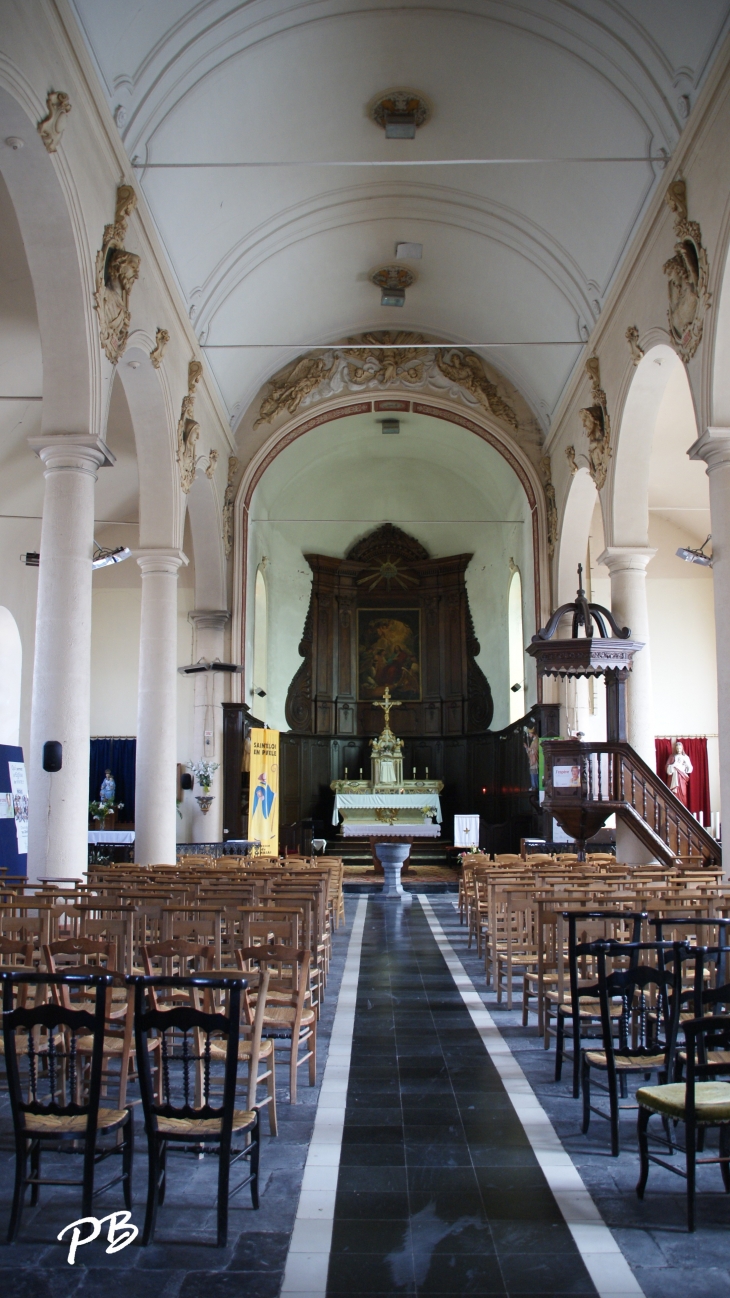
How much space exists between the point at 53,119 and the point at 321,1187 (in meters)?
8.41

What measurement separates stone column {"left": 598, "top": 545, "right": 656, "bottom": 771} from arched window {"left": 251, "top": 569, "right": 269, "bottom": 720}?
855 centimetres

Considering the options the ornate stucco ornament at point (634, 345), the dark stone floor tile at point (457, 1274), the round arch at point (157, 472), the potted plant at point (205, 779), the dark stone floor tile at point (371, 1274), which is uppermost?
the ornate stucco ornament at point (634, 345)

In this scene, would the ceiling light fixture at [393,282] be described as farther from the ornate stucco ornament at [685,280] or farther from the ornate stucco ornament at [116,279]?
the ornate stucco ornament at [116,279]

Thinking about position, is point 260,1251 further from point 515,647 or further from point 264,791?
point 515,647

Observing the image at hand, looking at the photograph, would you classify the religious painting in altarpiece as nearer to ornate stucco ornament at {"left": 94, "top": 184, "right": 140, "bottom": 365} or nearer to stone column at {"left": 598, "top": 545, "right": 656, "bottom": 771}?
stone column at {"left": 598, "top": 545, "right": 656, "bottom": 771}

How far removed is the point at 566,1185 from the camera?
4.00 metres

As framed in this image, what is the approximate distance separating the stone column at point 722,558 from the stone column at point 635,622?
13.4 feet

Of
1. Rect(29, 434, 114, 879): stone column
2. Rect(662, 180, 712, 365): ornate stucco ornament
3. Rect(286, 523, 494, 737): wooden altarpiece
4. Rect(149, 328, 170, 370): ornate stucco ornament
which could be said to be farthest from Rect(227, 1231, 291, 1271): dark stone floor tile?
Rect(286, 523, 494, 737): wooden altarpiece

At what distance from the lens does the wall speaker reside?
9.25 m

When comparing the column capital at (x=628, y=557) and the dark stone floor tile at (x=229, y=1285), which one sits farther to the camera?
the column capital at (x=628, y=557)

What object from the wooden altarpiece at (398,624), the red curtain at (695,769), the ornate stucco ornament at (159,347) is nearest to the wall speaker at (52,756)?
the ornate stucco ornament at (159,347)

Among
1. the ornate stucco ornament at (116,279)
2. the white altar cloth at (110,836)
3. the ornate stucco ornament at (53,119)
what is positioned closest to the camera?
the ornate stucco ornament at (53,119)

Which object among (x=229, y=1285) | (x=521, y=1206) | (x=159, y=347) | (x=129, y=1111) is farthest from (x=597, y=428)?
(x=229, y=1285)

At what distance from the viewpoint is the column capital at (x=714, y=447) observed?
9938 millimetres
